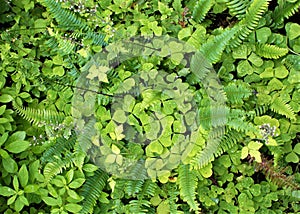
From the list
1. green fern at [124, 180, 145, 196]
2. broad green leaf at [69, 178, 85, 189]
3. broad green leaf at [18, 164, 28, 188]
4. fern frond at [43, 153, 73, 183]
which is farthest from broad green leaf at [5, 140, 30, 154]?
green fern at [124, 180, 145, 196]

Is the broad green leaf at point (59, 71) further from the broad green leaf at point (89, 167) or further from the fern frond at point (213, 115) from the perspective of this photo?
the fern frond at point (213, 115)

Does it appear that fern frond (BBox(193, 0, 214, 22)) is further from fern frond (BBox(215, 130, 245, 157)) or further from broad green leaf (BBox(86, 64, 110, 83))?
fern frond (BBox(215, 130, 245, 157))

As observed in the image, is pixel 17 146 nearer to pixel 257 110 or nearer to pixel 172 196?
pixel 172 196

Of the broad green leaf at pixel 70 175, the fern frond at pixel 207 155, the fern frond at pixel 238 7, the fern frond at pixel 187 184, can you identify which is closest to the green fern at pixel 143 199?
the fern frond at pixel 187 184

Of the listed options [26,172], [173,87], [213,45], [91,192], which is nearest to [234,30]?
[213,45]

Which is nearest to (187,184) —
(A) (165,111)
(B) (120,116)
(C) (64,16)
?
(A) (165,111)

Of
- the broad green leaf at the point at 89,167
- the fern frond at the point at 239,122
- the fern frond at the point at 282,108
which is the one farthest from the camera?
the broad green leaf at the point at 89,167

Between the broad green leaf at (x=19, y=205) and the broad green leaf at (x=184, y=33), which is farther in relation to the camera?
the broad green leaf at (x=184, y=33)
